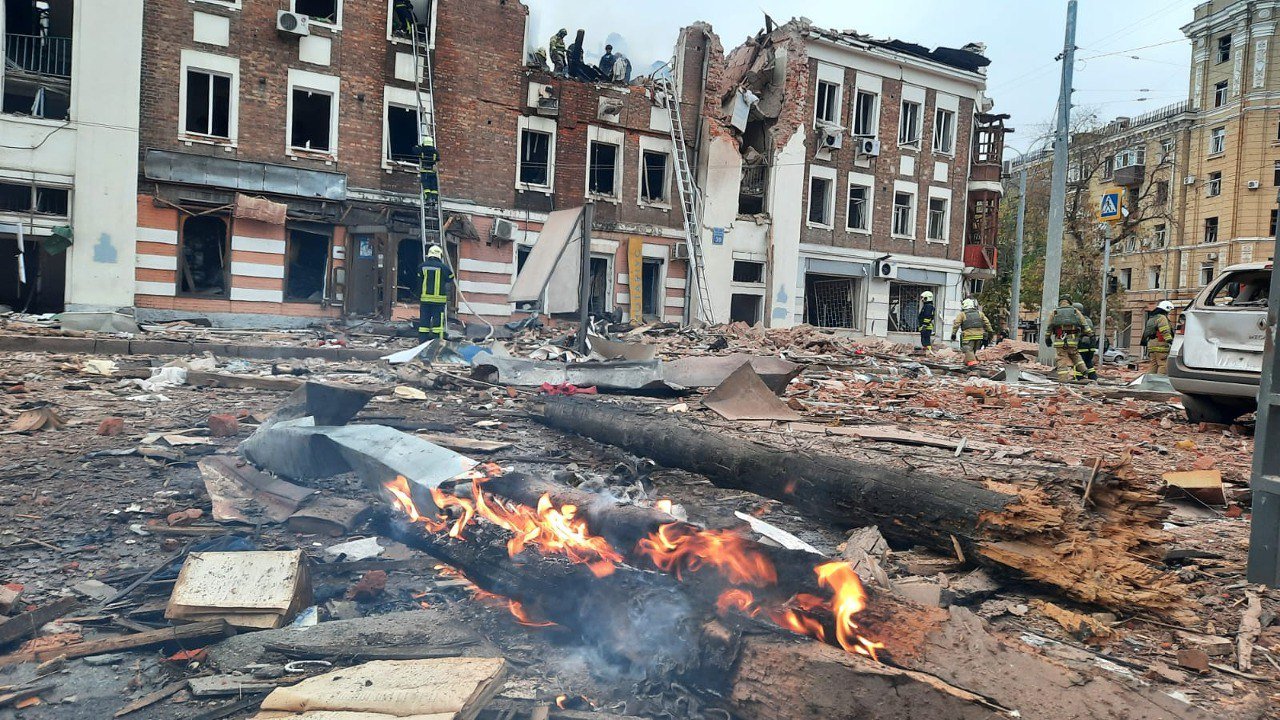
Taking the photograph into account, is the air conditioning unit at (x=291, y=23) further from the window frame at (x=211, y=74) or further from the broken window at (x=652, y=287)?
the broken window at (x=652, y=287)

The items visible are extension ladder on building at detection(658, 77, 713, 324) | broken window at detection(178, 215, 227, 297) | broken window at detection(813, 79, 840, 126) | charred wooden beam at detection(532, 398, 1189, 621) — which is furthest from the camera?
broken window at detection(813, 79, 840, 126)

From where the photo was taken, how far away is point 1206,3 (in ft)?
146

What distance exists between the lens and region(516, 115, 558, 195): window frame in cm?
2191

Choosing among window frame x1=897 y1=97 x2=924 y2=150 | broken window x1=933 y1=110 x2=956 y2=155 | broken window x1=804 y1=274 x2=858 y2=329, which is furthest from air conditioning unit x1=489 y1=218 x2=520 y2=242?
broken window x1=933 y1=110 x2=956 y2=155

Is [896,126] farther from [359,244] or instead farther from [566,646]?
[566,646]

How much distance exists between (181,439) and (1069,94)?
1936 centimetres

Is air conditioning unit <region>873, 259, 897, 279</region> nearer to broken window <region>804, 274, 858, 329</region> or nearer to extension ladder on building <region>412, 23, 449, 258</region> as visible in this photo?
broken window <region>804, 274, 858, 329</region>

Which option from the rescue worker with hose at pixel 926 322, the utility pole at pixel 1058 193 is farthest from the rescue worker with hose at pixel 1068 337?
the rescue worker with hose at pixel 926 322

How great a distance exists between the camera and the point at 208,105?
18219 millimetres

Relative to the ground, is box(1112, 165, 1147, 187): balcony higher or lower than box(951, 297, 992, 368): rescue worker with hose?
higher

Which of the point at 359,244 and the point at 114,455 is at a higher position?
the point at 359,244

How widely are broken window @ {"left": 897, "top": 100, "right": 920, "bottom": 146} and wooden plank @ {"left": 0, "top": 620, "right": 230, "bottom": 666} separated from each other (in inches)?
1158

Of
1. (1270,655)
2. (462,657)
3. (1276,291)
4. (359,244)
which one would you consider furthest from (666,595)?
(359,244)

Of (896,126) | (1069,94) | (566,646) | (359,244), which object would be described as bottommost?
(566,646)
